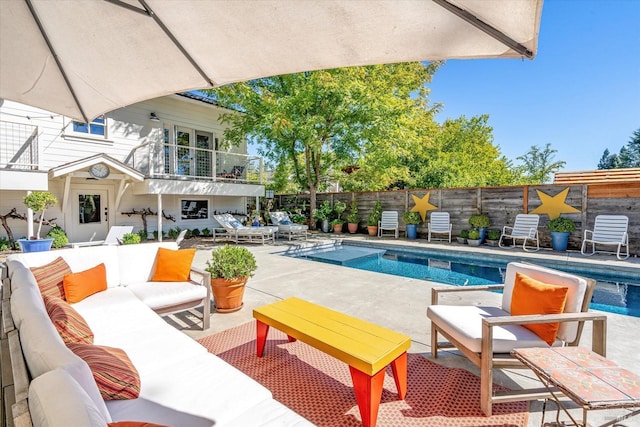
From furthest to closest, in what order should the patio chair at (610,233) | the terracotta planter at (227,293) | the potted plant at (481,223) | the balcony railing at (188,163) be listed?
the balcony railing at (188,163)
the potted plant at (481,223)
the patio chair at (610,233)
the terracotta planter at (227,293)

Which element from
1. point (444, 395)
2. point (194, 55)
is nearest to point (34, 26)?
point (194, 55)

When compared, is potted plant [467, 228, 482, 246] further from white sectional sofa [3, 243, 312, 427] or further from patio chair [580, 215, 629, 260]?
white sectional sofa [3, 243, 312, 427]

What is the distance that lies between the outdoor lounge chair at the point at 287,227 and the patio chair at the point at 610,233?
8988mm

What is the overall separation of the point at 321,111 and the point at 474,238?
24.2 ft

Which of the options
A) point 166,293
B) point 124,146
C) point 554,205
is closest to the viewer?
point 166,293

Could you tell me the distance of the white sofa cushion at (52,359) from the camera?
48.2 inches

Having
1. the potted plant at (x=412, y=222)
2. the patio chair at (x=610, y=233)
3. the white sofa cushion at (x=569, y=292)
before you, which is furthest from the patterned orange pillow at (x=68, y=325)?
the potted plant at (x=412, y=222)

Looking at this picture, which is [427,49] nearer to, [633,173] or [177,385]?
[177,385]

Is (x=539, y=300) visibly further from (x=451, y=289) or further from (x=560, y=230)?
(x=560, y=230)

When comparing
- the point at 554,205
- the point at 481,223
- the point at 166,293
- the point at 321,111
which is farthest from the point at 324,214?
the point at 166,293

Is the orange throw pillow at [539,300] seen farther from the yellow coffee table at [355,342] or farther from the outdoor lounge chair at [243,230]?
the outdoor lounge chair at [243,230]

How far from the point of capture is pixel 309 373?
291 cm

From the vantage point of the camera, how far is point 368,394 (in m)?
2.15

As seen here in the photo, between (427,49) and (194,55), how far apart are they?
5.28ft
